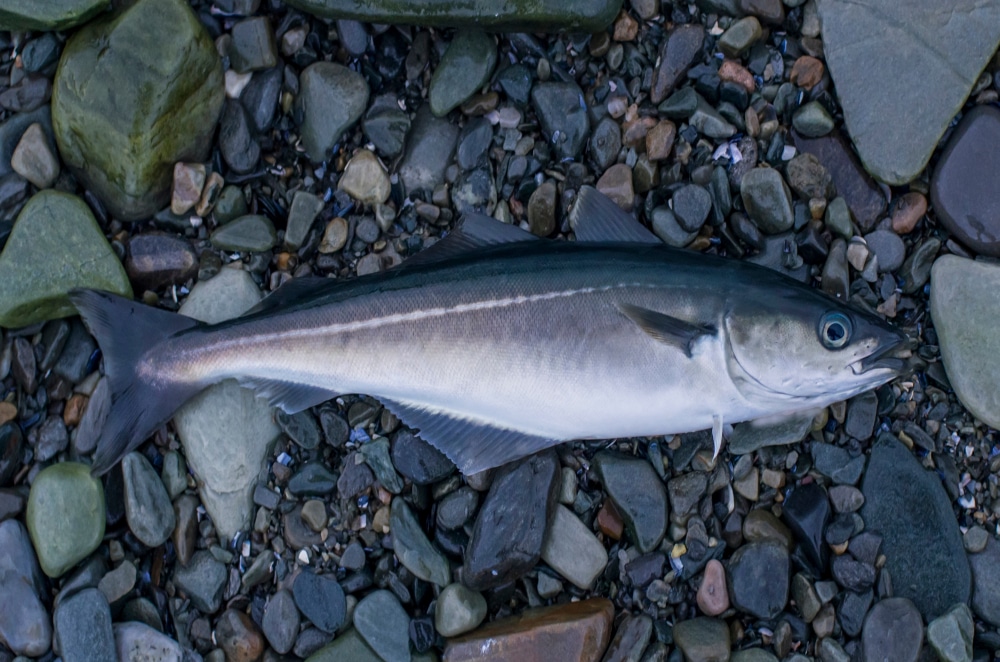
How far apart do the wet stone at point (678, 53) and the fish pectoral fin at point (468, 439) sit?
2093mm

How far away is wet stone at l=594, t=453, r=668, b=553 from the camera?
379 centimetres

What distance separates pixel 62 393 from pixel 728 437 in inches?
148

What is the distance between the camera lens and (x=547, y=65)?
408 cm

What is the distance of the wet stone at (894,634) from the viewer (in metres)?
3.65

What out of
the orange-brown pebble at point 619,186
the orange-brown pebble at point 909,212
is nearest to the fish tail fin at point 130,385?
the orange-brown pebble at point 619,186

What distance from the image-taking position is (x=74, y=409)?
412cm

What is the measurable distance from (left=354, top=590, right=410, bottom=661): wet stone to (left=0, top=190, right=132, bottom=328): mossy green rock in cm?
220

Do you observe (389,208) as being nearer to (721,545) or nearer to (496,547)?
(496,547)

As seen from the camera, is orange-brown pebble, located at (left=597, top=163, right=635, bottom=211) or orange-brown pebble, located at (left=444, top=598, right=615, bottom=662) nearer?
orange-brown pebble, located at (left=444, top=598, right=615, bottom=662)

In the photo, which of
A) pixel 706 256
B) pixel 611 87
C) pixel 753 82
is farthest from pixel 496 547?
pixel 753 82

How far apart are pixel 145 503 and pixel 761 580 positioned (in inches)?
131

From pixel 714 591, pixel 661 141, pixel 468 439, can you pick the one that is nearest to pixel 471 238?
pixel 468 439

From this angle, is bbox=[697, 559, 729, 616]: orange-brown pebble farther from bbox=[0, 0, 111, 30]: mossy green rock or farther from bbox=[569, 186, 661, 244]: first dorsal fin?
bbox=[0, 0, 111, 30]: mossy green rock

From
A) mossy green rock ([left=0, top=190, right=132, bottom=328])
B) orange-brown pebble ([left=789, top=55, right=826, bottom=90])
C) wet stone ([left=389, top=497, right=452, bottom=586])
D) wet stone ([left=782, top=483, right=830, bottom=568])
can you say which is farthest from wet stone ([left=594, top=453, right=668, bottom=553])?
mossy green rock ([left=0, top=190, right=132, bottom=328])
